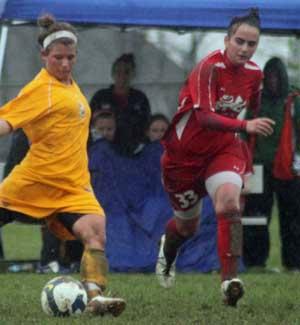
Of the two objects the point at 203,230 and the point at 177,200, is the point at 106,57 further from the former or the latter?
the point at 177,200

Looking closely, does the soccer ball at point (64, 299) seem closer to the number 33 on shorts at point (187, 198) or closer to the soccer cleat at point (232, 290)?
the soccer cleat at point (232, 290)

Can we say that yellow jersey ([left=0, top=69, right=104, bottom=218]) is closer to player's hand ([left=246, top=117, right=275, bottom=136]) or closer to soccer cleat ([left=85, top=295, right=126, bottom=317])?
soccer cleat ([left=85, top=295, right=126, bottom=317])

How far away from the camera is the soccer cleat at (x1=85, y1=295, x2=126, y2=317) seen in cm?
769

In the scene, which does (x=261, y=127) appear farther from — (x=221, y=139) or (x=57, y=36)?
(x=57, y=36)

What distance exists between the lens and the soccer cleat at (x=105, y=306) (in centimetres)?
769

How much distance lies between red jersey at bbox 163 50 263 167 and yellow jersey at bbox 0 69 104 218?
0.86m

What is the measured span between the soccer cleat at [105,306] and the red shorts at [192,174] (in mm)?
1452

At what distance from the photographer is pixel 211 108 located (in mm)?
8641

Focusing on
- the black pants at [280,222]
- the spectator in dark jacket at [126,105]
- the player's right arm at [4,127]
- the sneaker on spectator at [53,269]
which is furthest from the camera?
the spectator in dark jacket at [126,105]

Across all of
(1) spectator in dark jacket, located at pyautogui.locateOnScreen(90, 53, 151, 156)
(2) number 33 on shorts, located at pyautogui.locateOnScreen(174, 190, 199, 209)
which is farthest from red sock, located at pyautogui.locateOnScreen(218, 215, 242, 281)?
(1) spectator in dark jacket, located at pyautogui.locateOnScreen(90, 53, 151, 156)

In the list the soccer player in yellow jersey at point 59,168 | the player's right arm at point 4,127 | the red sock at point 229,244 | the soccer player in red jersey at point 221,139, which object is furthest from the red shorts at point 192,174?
the player's right arm at point 4,127

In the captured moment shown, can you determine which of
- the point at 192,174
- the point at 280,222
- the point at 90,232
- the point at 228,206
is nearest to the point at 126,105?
the point at 280,222

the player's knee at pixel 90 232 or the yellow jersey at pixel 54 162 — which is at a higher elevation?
the yellow jersey at pixel 54 162

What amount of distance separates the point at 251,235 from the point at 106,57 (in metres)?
2.47
